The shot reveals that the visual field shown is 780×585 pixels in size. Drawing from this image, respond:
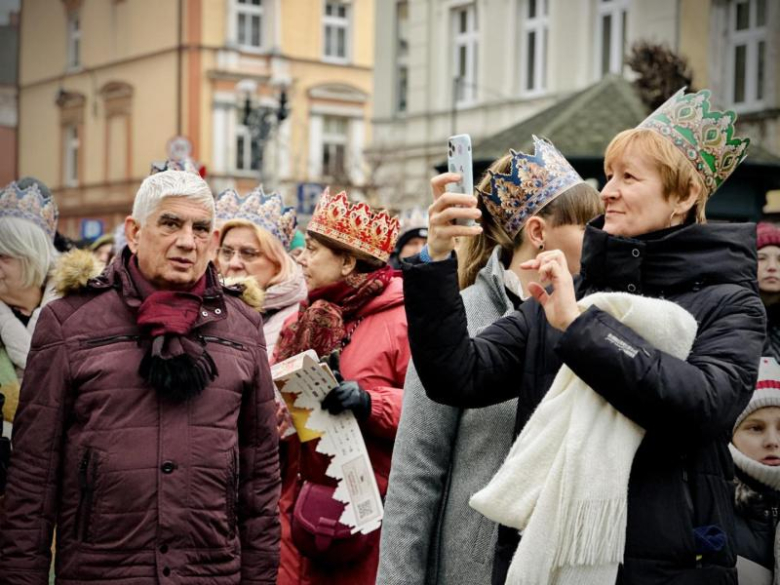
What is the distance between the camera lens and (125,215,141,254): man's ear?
4120 millimetres

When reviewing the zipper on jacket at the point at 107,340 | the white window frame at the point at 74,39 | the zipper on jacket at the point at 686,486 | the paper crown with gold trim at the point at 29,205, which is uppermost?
the white window frame at the point at 74,39

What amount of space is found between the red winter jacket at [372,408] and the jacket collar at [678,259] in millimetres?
2076

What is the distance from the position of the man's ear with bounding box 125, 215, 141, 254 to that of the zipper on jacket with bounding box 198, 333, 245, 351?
14.7 inches

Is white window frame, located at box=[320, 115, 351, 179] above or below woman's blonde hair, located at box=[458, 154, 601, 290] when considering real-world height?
above

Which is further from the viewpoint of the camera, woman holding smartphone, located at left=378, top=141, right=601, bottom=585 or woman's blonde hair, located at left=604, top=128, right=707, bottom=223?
woman holding smartphone, located at left=378, top=141, right=601, bottom=585

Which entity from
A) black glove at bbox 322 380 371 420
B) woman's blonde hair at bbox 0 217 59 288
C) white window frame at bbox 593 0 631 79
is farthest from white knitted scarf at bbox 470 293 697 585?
white window frame at bbox 593 0 631 79

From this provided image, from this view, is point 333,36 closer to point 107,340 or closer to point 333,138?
point 333,138

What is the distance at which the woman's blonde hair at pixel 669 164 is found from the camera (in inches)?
118

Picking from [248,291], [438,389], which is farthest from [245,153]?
[438,389]

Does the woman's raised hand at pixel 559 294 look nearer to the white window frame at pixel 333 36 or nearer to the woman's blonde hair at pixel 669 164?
the woman's blonde hair at pixel 669 164

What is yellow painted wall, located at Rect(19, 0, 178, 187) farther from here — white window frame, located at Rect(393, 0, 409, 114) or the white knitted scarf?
the white knitted scarf

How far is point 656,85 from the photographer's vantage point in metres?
13.9

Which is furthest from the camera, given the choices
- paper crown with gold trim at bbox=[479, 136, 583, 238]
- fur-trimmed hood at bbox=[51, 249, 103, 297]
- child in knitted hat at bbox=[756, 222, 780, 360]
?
child in knitted hat at bbox=[756, 222, 780, 360]

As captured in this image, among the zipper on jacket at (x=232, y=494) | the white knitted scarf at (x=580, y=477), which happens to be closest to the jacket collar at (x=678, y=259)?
the white knitted scarf at (x=580, y=477)
